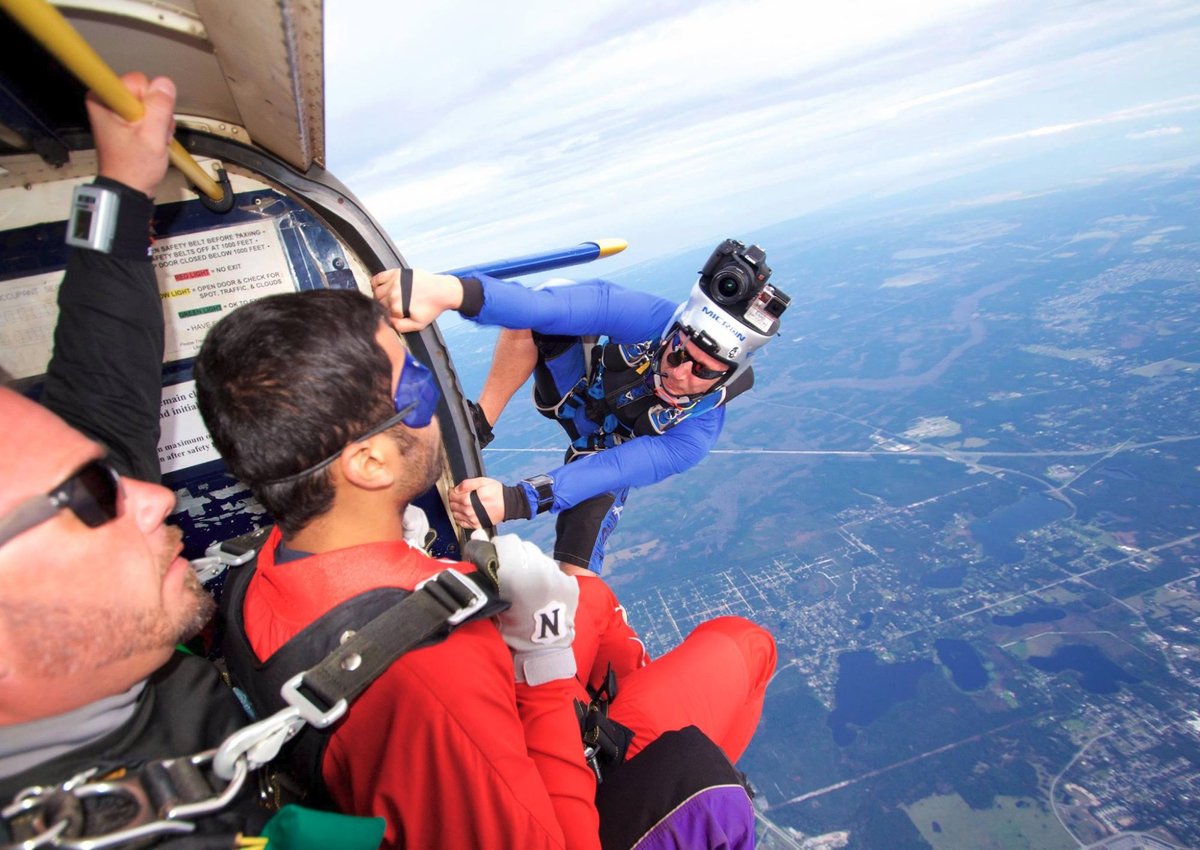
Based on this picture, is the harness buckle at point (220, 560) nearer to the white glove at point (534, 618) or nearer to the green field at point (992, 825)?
the white glove at point (534, 618)

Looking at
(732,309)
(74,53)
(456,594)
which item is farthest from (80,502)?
(732,309)

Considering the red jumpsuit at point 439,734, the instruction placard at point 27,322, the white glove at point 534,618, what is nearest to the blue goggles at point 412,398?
the red jumpsuit at point 439,734

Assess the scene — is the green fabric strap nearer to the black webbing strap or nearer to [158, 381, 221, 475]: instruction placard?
the black webbing strap

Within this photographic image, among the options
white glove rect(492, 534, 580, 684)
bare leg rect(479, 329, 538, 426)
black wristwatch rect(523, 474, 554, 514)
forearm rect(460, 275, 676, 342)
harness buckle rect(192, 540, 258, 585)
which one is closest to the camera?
white glove rect(492, 534, 580, 684)

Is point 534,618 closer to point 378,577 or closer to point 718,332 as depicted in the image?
point 378,577

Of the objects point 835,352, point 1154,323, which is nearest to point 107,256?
point 835,352

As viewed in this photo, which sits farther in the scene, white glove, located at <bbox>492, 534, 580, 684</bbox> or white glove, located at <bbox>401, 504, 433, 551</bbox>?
white glove, located at <bbox>401, 504, 433, 551</bbox>

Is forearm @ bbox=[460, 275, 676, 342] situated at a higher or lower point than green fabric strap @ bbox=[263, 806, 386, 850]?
higher

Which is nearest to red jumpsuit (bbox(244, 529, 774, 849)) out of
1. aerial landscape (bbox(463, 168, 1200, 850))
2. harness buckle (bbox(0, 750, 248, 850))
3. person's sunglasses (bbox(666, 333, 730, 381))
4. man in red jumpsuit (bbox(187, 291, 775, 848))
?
man in red jumpsuit (bbox(187, 291, 775, 848))
